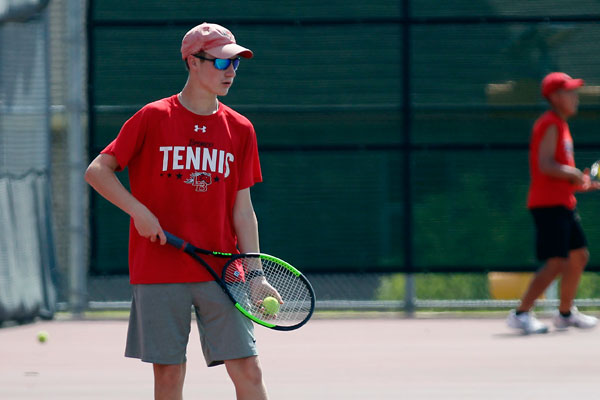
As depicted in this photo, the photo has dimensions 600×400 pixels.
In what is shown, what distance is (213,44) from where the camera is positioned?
14.0 feet

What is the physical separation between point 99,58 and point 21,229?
1.48 meters

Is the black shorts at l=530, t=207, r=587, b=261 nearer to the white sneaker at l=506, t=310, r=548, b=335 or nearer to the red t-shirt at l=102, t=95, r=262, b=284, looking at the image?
the white sneaker at l=506, t=310, r=548, b=335

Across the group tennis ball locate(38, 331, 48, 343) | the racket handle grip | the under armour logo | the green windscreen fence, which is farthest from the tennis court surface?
the under armour logo

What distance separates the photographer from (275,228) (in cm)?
932

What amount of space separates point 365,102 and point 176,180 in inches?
205

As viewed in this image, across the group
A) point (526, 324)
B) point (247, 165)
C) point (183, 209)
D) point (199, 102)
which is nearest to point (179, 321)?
point (183, 209)

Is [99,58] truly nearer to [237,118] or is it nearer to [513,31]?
[513,31]

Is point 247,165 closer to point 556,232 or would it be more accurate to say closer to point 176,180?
point 176,180

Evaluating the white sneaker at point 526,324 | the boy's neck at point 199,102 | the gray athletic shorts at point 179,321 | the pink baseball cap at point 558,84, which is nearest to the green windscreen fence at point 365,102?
the pink baseball cap at point 558,84

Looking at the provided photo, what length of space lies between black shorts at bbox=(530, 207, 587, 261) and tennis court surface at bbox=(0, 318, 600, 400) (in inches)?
23.5

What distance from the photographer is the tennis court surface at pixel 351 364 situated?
6051mm

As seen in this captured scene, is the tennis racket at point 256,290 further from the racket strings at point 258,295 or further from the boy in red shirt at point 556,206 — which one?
the boy in red shirt at point 556,206

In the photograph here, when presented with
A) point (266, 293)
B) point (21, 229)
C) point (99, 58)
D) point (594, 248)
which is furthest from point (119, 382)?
point (594, 248)

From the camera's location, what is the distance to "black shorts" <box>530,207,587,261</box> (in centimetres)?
813
